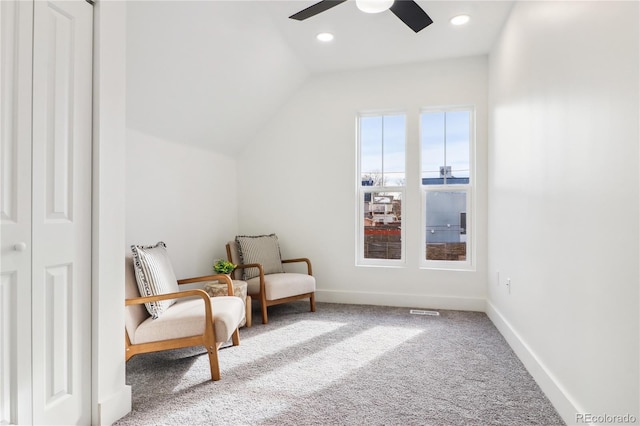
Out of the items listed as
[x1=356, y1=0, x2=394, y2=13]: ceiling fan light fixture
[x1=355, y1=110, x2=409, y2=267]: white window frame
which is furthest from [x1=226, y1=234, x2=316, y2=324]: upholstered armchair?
[x1=356, y1=0, x2=394, y2=13]: ceiling fan light fixture

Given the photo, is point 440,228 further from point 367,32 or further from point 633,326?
point 633,326

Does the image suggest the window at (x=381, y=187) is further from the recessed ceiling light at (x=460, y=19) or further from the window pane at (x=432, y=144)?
the recessed ceiling light at (x=460, y=19)

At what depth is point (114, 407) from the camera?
1.91 meters

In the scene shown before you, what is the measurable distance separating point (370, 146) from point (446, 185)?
101 centimetres

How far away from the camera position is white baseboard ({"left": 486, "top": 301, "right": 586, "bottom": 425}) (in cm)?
186

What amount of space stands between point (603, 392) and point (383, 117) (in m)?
3.50

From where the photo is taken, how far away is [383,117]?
4.46 m

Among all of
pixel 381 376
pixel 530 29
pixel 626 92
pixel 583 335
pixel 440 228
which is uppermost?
pixel 530 29

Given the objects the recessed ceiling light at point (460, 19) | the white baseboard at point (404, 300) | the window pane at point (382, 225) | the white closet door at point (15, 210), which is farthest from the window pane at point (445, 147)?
the white closet door at point (15, 210)

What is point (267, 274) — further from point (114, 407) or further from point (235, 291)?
point (114, 407)

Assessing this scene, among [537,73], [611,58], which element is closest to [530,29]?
[537,73]

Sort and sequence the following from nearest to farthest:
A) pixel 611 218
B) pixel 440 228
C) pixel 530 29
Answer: pixel 611 218
pixel 530 29
pixel 440 228

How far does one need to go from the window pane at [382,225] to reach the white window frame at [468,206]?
0.27 m

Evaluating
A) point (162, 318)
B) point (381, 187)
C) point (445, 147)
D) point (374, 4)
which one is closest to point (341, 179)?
point (381, 187)
